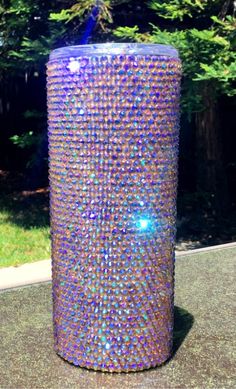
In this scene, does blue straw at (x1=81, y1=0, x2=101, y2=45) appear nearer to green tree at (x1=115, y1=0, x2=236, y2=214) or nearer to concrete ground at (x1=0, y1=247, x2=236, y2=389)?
green tree at (x1=115, y1=0, x2=236, y2=214)

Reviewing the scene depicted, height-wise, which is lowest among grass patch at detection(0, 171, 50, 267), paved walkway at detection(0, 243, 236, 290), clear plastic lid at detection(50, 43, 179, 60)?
grass patch at detection(0, 171, 50, 267)

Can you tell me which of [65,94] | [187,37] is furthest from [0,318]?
[187,37]

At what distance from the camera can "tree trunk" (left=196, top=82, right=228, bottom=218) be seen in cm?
549

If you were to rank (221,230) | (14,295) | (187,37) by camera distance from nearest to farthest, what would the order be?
(14,295) → (187,37) → (221,230)

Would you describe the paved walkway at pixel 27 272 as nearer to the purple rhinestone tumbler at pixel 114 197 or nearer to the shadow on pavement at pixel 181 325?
the shadow on pavement at pixel 181 325

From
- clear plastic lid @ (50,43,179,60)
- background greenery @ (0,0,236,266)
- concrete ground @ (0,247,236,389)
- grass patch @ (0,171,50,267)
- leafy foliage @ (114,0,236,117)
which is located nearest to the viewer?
clear plastic lid @ (50,43,179,60)

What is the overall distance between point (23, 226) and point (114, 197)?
12.7ft

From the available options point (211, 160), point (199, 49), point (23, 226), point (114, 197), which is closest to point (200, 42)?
point (199, 49)

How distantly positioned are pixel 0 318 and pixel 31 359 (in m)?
0.46

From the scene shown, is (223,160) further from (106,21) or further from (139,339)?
(139,339)

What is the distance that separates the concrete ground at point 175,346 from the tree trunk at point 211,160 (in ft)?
8.15

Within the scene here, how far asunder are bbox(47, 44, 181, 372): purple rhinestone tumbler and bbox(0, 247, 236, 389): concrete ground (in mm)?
79

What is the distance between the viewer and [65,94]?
6.00ft

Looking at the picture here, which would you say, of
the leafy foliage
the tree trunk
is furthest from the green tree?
the tree trunk
